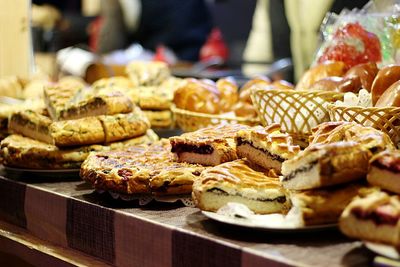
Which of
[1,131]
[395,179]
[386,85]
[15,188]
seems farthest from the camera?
[1,131]

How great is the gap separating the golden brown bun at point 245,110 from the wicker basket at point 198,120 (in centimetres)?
7

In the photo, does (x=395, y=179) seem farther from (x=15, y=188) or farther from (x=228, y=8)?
(x=228, y=8)

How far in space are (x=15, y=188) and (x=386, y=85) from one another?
1353 mm

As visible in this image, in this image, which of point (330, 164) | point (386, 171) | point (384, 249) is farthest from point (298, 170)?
point (384, 249)

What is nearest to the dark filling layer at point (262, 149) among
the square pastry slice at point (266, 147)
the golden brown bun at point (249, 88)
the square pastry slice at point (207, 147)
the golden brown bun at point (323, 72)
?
the square pastry slice at point (266, 147)

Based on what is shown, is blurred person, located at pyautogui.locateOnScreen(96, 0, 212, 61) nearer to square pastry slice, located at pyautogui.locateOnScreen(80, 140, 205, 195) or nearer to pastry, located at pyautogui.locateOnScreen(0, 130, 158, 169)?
pastry, located at pyautogui.locateOnScreen(0, 130, 158, 169)

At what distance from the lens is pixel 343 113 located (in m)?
2.06

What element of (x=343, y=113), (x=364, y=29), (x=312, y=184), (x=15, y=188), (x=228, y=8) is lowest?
(x=15, y=188)

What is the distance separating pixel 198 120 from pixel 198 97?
0.15 meters

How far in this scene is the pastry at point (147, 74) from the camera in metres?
3.68

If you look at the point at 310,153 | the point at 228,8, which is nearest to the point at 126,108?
the point at 310,153

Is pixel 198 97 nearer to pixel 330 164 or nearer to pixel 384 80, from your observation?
pixel 384 80

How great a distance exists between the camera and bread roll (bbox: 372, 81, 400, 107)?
200cm

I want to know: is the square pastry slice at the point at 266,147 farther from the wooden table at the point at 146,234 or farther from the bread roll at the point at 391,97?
the bread roll at the point at 391,97
